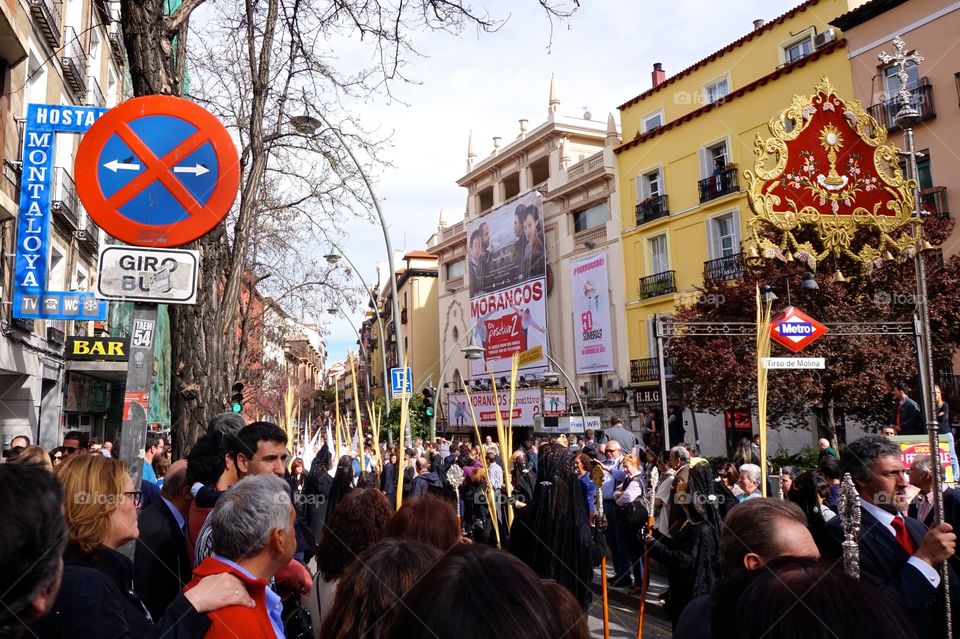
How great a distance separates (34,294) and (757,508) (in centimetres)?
1330

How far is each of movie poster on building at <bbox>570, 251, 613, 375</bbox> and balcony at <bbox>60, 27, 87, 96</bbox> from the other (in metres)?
21.7

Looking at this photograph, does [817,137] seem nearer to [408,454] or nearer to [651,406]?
[408,454]

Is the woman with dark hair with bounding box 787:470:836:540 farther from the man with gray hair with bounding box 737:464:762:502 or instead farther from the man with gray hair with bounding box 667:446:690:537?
the man with gray hair with bounding box 667:446:690:537

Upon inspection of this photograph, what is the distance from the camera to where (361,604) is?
201 centimetres

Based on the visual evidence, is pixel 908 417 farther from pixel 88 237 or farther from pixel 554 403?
pixel 88 237

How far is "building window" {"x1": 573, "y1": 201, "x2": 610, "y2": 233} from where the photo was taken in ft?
109

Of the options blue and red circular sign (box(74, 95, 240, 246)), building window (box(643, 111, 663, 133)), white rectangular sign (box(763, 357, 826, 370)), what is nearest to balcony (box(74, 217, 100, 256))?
white rectangular sign (box(763, 357, 826, 370))

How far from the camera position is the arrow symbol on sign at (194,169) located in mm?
3256

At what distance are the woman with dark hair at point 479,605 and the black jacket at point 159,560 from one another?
8.11 ft

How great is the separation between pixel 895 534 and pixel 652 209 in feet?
89.9

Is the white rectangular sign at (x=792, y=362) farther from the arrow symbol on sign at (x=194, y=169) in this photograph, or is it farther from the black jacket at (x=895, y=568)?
the arrow symbol on sign at (x=194, y=169)

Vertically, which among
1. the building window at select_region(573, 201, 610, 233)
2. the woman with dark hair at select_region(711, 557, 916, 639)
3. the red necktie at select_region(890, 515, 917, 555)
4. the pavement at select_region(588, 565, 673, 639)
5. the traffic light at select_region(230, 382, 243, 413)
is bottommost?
the pavement at select_region(588, 565, 673, 639)

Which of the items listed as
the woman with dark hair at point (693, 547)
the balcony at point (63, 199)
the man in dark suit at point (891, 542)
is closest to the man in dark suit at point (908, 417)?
the woman with dark hair at point (693, 547)

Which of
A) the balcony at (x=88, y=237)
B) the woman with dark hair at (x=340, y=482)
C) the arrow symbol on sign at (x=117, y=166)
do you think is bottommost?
the woman with dark hair at (x=340, y=482)
